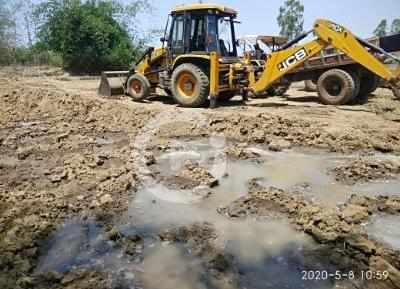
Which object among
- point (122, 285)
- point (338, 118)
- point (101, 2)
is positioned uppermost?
point (101, 2)

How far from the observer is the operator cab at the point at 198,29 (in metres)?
9.18

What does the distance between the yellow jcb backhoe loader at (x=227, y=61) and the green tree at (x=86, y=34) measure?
33.8ft

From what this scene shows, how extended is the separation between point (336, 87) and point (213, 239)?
7751mm

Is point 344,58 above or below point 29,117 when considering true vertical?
above

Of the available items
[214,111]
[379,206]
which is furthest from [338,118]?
[379,206]

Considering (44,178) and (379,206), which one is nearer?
(379,206)

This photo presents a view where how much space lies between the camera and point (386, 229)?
12.0 ft

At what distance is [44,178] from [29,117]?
439 cm

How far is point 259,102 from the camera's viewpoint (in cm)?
1104

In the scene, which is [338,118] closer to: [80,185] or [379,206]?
[379,206]

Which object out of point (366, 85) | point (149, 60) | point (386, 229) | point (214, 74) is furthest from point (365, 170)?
point (149, 60)

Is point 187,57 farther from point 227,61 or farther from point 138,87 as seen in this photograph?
point 138,87
